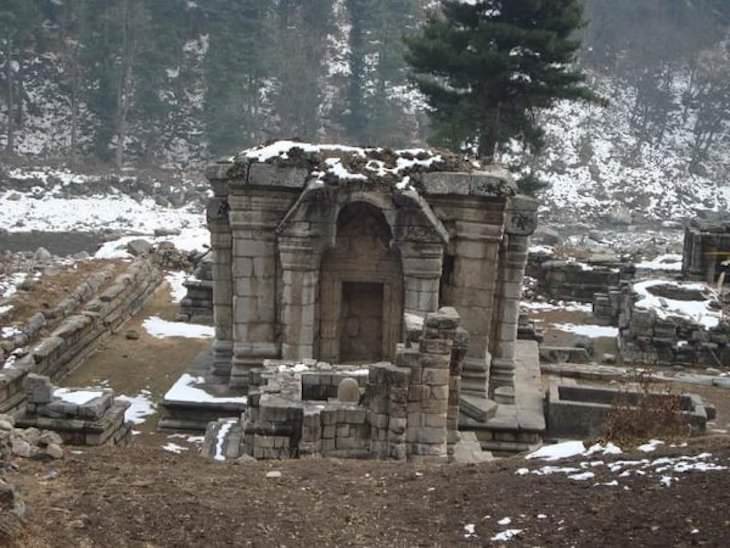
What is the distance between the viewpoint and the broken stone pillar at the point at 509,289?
42.2 feet

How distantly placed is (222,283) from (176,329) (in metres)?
4.59

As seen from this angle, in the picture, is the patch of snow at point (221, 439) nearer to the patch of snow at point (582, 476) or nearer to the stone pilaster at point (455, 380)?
the stone pilaster at point (455, 380)

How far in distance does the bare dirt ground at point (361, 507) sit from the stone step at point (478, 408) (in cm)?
432

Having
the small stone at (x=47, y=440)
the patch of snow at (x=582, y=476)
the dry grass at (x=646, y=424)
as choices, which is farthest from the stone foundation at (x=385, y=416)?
the patch of snow at (x=582, y=476)

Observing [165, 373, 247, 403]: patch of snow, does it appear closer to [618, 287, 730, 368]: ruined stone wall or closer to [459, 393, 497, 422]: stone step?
[459, 393, 497, 422]: stone step

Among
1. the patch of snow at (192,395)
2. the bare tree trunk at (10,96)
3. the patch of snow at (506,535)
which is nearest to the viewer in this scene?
the patch of snow at (506,535)

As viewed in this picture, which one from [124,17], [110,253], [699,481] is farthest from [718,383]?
[124,17]

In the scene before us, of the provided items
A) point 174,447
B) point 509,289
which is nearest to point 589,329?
point 509,289

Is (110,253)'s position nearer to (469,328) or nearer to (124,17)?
(469,328)

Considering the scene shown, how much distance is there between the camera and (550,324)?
2103 cm

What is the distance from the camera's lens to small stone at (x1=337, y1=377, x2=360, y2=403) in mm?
9367

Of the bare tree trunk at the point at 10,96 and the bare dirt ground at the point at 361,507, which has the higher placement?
the bare tree trunk at the point at 10,96

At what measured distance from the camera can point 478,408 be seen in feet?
38.9

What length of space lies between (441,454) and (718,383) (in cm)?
881
